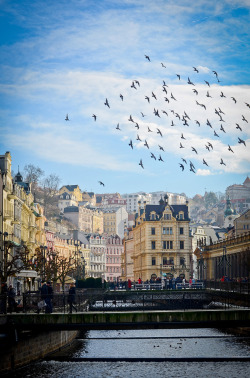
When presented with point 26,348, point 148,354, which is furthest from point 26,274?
point 26,348

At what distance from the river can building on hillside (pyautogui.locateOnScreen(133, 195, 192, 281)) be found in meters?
81.8

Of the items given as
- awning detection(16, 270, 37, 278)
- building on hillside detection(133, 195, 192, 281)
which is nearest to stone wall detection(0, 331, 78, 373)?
awning detection(16, 270, 37, 278)

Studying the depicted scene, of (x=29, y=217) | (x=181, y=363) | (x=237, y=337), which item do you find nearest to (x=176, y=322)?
(x=181, y=363)

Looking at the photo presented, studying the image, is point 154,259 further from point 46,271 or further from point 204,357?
point 204,357

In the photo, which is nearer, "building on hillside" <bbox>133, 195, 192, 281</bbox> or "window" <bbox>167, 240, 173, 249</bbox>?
"building on hillside" <bbox>133, 195, 192, 281</bbox>

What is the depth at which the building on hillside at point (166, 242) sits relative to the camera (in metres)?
149

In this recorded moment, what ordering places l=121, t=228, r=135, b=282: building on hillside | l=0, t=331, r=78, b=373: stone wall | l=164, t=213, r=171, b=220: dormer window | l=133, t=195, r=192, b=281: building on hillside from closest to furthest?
1. l=0, t=331, r=78, b=373: stone wall
2. l=133, t=195, r=192, b=281: building on hillside
3. l=164, t=213, r=171, b=220: dormer window
4. l=121, t=228, r=135, b=282: building on hillside

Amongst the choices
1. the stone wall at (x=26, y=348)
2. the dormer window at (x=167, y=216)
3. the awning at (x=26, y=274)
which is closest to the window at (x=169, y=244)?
the dormer window at (x=167, y=216)

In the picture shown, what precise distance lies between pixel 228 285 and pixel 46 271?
46.4m

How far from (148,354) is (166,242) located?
102226 millimetres

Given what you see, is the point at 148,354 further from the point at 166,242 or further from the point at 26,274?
the point at 166,242

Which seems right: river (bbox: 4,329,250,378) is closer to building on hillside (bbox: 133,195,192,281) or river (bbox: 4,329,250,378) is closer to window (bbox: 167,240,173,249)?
building on hillside (bbox: 133,195,192,281)

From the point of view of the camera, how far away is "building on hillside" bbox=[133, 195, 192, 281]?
149m

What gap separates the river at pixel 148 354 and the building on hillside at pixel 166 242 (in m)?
81.8
